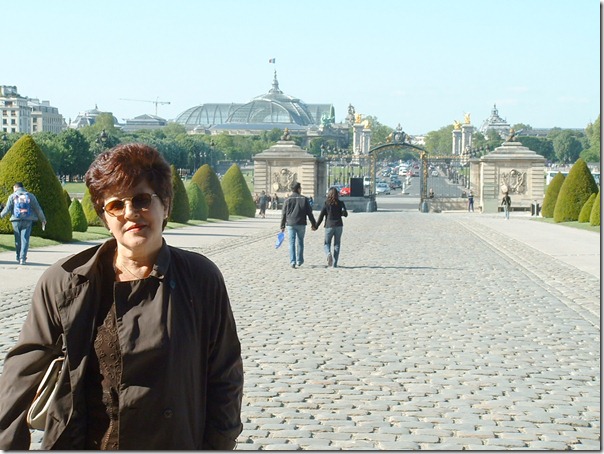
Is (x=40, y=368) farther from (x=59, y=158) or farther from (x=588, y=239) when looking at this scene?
(x=59, y=158)

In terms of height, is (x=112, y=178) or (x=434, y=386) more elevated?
(x=112, y=178)

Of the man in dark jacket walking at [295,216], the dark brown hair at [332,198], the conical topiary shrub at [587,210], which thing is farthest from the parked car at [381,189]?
the man in dark jacket walking at [295,216]

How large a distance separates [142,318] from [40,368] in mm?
338

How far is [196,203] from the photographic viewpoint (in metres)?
35.4

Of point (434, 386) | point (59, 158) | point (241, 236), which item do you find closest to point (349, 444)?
point (434, 386)

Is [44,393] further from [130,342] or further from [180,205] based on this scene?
[180,205]

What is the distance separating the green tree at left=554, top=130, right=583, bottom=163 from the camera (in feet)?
388

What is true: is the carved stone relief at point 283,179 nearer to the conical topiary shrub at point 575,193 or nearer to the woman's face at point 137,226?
the conical topiary shrub at point 575,193

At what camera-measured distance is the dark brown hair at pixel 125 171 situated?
3.39 metres

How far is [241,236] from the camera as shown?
27.8 m

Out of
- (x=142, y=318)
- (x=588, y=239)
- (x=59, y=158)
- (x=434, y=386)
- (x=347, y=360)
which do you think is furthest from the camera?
(x=59, y=158)

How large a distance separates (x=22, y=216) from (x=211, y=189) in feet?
67.8

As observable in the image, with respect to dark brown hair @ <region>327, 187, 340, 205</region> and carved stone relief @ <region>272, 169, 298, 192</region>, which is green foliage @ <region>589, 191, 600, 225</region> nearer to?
dark brown hair @ <region>327, 187, 340, 205</region>

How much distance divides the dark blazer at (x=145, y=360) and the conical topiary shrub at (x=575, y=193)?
35373 millimetres
